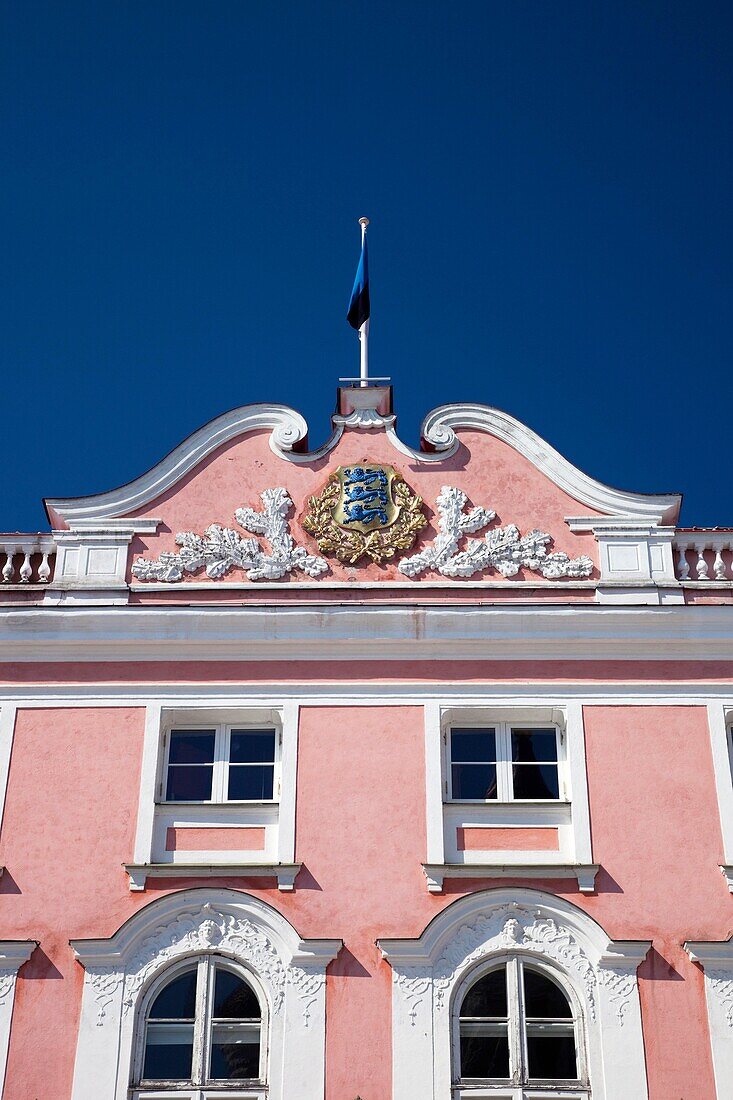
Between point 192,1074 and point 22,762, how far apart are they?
11.3 ft

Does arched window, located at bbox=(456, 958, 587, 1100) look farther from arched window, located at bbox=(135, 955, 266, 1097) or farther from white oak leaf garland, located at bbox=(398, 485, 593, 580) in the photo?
white oak leaf garland, located at bbox=(398, 485, 593, 580)

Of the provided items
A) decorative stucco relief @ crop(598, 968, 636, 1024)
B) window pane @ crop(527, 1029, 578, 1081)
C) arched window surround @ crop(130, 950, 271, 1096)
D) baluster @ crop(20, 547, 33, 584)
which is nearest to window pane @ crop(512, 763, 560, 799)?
decorative stucco relief @ crop(598, 968, 636, 1024)

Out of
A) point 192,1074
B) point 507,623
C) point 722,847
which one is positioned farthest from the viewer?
point 507,623

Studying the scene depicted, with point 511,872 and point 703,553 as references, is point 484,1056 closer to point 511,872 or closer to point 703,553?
point 511,872

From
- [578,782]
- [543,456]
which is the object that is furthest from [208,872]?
[543,456]

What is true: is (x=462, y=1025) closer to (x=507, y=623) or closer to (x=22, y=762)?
(x=507, y=623)

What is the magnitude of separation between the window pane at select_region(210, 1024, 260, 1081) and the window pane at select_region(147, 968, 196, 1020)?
1.03ft

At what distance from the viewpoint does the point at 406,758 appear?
48.9 ft

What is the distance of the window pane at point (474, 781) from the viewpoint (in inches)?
588

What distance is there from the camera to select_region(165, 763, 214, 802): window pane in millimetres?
14961

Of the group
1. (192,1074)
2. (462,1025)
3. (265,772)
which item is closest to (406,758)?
(265,772)

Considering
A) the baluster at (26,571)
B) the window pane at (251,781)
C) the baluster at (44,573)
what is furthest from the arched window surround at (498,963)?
the baluster at (26,571)

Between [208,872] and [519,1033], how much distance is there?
3169mm

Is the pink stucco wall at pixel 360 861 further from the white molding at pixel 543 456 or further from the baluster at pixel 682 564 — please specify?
the white molding at pixel 543 456
